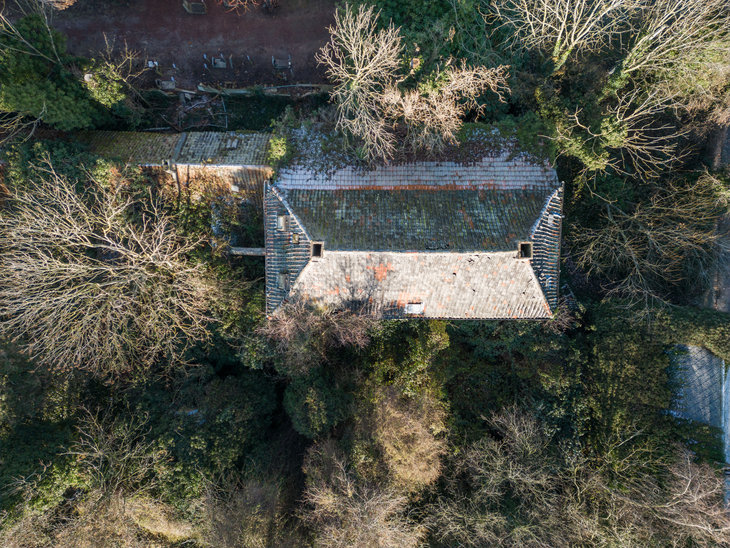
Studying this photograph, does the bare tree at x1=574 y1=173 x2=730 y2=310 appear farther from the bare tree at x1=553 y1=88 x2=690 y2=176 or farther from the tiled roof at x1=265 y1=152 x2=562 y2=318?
the tiled roof at x1=265 y1=152 x2=562 y2=318

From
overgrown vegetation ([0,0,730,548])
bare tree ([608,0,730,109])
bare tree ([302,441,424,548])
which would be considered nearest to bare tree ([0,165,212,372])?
overgrown vegetation ([0,0,730,548])

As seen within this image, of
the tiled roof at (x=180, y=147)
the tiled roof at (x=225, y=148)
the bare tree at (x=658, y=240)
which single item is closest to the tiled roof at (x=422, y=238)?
the tiled roof at (x=225, y=148)

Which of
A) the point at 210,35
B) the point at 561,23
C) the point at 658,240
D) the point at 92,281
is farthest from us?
the point at 210,35

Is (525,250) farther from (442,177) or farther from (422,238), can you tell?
(442,177)

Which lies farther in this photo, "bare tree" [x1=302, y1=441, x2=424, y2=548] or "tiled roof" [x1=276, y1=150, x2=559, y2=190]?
"tiled roof" [x1=276, y1=150, x2=559, y2=190]

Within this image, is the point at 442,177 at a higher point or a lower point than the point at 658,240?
higher

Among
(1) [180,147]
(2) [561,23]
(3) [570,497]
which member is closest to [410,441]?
(3) [570,497]

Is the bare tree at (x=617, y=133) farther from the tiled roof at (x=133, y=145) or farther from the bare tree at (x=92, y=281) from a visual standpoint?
the tiled roof at (x=133, y=145)
